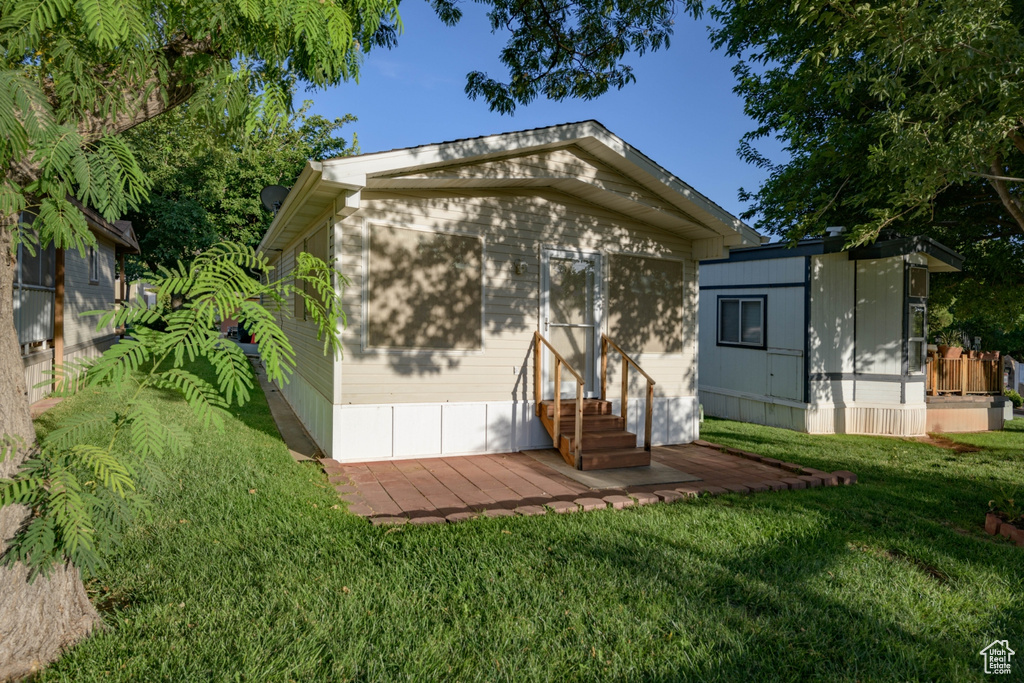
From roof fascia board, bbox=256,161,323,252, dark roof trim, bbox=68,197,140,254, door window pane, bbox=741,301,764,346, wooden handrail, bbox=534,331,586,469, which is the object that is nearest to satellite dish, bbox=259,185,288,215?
roof fascia board, bbox=256,161,323,252

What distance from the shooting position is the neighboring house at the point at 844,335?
37.0ft

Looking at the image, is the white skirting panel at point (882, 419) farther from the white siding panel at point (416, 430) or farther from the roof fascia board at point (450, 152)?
the white siding panel at point (416, 430)

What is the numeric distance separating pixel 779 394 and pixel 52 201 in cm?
1216

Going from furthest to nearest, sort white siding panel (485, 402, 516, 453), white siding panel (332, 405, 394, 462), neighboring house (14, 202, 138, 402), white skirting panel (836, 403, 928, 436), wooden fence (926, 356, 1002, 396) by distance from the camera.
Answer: wooden fence (926, 356, 1002, 396) < white skirting panel (836, 403, 928, 436) < neighboring house (14, 202, 138, 402) < white siding panel (485, 402, 516, 453) < white siding panel (332, 405, 394, 462)

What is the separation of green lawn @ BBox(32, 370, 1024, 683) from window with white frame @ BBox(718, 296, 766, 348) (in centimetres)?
687

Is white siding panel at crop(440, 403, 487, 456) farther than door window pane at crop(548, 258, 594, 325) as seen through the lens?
No

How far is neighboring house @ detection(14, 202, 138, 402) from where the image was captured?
941cm

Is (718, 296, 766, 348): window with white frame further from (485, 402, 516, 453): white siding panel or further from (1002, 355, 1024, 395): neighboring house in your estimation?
(1002, 355, 1024, 395): neighboring house

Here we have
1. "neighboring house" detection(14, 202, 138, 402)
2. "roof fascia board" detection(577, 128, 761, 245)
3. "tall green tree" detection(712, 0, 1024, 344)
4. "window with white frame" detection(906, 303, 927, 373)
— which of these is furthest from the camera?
"window with white frame" detection(906, 303, 927, 373)

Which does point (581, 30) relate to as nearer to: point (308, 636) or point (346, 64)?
point (346, 64)

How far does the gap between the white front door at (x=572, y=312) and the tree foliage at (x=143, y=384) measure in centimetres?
561

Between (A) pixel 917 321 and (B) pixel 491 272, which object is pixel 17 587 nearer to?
(B) pixel 491 272

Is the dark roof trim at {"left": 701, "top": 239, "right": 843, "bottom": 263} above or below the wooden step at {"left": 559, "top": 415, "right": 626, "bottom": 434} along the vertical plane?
above

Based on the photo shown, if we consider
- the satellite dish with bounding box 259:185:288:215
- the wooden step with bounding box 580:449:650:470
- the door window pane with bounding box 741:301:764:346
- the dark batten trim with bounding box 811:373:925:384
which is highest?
the satellite dish with bounding box 259:185:288:215
